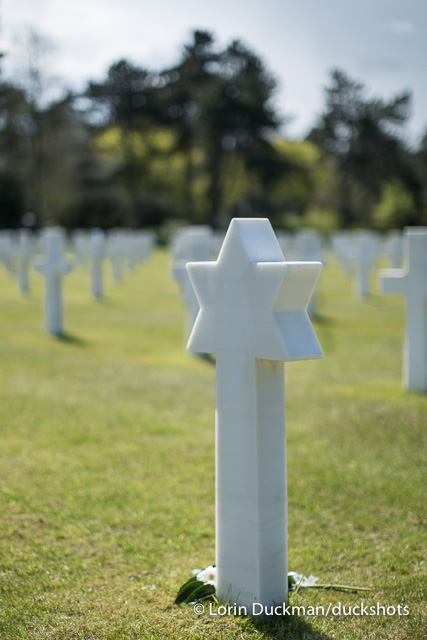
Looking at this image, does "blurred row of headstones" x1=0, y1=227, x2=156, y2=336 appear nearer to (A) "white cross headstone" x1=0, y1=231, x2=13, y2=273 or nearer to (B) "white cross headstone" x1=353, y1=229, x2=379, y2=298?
(A) "white cross headstone" x1=0, y1=231, x2=13, y2=273

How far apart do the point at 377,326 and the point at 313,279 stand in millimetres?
9130

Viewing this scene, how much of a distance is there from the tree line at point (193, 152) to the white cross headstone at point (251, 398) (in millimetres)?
35596

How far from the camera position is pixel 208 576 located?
114 inches

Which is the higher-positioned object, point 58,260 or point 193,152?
point 193,152

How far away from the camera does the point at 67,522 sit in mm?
3725

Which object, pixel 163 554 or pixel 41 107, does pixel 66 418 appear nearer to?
pixel 163 554

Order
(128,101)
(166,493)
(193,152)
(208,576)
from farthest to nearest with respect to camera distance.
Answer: (193,152) < (128,101) < (166,493) < (208,576)

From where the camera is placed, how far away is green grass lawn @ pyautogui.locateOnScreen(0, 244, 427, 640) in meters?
2.75

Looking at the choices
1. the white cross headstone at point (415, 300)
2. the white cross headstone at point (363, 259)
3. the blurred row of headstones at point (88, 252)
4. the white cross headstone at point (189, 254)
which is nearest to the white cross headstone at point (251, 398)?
the white cross headstone at point (415, 300)

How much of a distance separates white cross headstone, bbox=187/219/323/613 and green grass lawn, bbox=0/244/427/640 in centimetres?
25

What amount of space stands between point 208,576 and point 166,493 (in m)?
1.32

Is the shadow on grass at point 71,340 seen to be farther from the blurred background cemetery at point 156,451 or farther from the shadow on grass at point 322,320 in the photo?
the shadow on grass at point 322,320

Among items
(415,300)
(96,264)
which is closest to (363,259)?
(96,264)

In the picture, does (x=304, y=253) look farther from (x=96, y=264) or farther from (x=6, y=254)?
(x=6, y=254)
